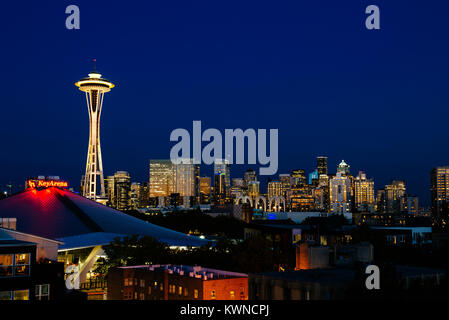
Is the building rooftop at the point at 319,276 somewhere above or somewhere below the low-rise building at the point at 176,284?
above

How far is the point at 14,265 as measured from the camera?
92.5ft

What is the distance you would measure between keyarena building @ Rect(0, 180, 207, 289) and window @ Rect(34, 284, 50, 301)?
40.0 meters

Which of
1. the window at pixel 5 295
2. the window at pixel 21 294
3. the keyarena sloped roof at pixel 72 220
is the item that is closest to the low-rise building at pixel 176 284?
the window at pixel 21 294

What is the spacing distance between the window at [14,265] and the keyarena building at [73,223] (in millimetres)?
41820

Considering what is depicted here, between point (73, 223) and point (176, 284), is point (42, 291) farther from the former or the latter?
point (73, 223)

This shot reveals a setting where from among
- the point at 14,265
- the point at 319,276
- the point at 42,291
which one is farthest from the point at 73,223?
the point at 319,276

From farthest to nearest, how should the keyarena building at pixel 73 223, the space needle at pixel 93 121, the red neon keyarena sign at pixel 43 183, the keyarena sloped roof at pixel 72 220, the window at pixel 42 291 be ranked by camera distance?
1. the space needle at pixel 93 121
2. the red neon keyarena sign at pixel 43 183
3. the keyarena sloped roof at pixel 72 220
4. the keyarena building at pixel 73 223
5. the window at pixel 42 291

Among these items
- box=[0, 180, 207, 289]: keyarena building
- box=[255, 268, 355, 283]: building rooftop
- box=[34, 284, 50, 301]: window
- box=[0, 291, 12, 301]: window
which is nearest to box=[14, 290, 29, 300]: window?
box=[0, 291, 12, 301]: window

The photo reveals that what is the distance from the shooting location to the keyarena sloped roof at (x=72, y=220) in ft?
253

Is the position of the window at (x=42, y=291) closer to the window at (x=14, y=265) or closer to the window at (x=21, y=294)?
the window at (x=21, y=294)

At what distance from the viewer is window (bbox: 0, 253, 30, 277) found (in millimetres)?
27875

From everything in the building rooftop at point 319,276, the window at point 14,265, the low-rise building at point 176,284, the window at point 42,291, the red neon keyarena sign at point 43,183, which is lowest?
the low-rise building at point 176,284
